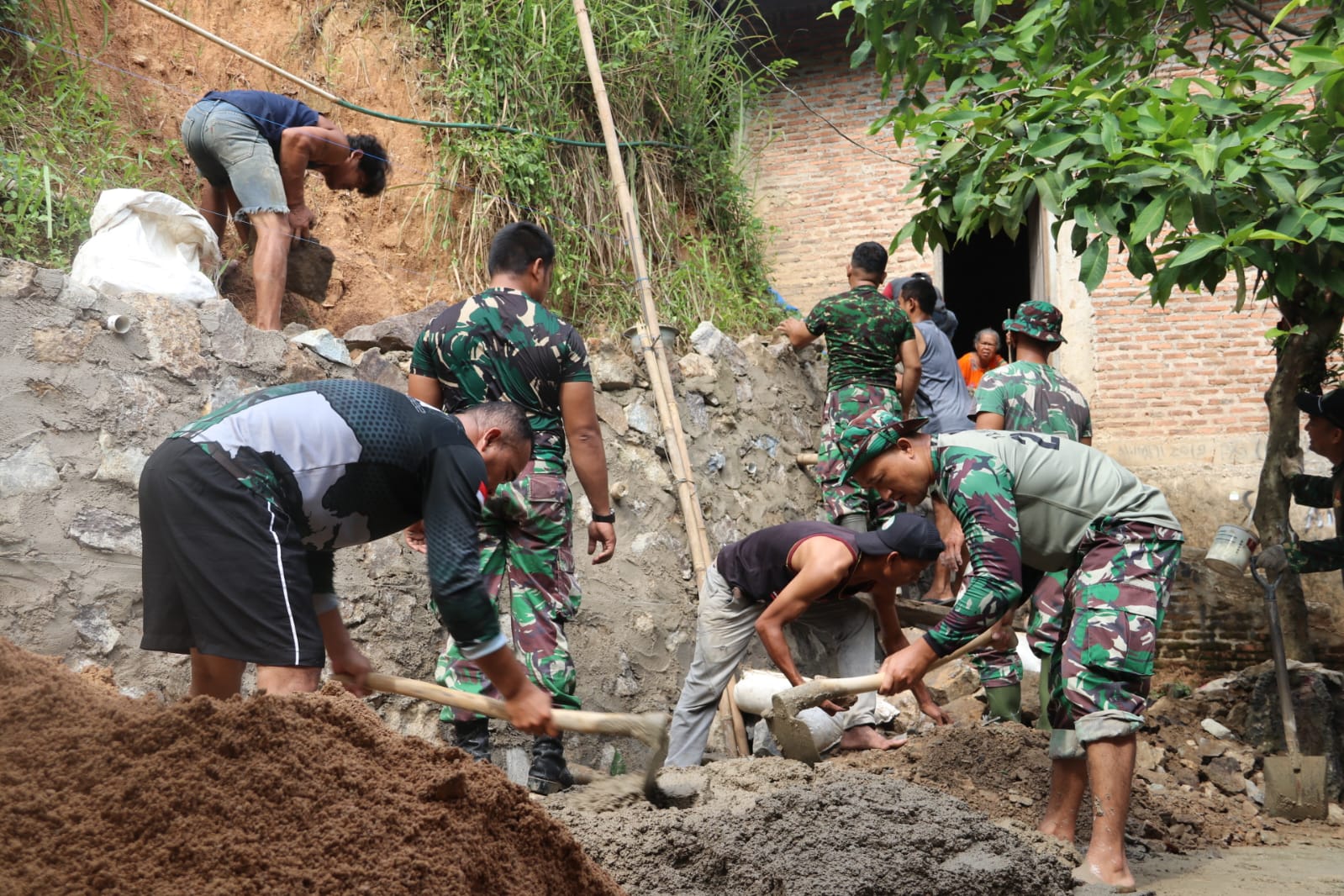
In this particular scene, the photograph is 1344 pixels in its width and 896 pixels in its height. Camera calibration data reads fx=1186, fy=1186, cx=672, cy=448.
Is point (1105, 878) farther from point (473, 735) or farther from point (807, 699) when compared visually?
point (473, 735)

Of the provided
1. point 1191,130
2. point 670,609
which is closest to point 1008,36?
point 1191,130

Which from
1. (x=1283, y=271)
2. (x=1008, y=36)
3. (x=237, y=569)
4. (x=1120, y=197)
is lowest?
(x=237, y=569)

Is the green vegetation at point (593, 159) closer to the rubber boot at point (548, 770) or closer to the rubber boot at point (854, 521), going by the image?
the rubber boot at point (854, 521)

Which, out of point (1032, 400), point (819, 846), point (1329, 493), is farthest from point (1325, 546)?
point (819, 846)

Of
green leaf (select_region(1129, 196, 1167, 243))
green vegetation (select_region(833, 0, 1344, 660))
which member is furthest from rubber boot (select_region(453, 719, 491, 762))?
green leaf (select_region(1129, 196, 1167, 243))

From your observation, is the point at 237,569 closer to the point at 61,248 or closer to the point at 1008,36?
the point at 61,248

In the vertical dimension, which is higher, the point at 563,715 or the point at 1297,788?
the point at 563,715

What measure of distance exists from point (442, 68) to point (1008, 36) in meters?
3.15

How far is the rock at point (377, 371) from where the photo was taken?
15.1 feet

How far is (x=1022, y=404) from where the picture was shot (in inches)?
206

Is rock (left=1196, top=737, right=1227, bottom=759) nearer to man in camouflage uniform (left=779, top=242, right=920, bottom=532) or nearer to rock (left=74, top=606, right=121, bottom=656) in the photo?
man in camouflage uniform (left=779, top=242, right=920, bottom=532)

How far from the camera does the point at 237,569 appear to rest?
8.61ft

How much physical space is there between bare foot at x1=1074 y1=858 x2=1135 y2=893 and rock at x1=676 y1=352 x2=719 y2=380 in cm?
349

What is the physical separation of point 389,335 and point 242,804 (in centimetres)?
303
